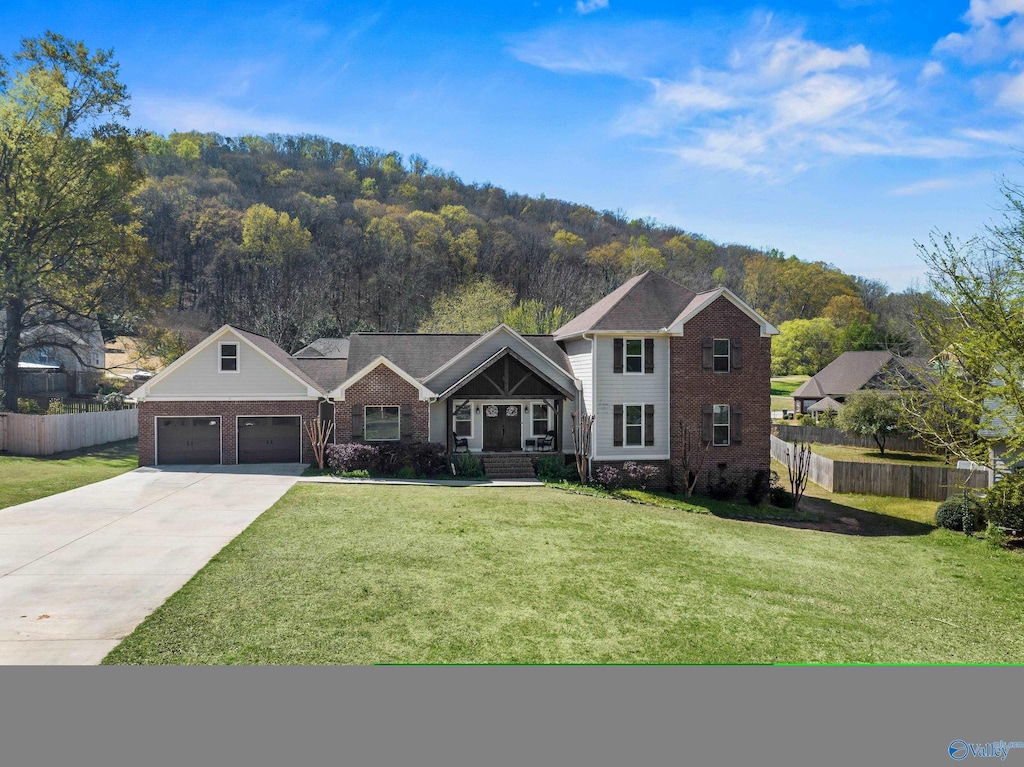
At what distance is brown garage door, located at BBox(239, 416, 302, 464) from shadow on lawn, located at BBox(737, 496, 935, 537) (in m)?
17.9

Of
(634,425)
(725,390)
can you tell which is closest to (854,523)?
(725,390)

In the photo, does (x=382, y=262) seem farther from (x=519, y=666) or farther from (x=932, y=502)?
(x=519, y=666)

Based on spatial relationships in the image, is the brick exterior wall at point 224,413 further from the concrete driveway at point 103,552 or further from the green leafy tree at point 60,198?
the green leafy tree at point 60,198

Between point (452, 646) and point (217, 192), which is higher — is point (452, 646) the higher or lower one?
the lower one

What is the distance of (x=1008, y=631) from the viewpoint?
11.1 meters

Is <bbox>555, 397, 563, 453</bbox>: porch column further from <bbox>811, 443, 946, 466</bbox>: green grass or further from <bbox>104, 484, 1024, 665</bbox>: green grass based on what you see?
<bbox>811, 443, 946, 466</bbox>: green grass

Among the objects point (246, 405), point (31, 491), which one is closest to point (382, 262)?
point (246, 405)

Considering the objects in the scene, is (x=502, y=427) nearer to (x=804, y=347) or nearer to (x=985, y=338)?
(x=985, y=338)

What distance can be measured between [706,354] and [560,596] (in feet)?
53.4

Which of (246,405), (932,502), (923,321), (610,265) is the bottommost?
(932,502)

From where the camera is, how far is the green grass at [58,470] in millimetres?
18647

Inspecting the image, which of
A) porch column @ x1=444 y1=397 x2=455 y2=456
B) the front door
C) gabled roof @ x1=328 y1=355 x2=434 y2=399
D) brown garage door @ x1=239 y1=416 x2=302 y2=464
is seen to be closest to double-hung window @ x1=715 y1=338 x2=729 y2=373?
the front door

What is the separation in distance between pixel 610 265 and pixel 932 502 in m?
74.1

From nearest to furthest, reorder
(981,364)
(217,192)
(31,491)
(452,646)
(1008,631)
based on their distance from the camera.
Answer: (452,646), (1008,631), (981,364), (31,491), (217,192)
